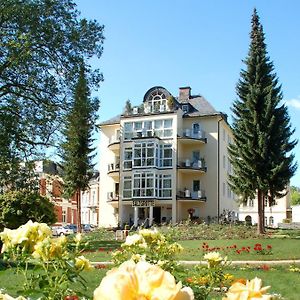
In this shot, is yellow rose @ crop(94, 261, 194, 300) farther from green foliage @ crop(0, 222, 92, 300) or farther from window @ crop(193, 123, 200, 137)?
window @ crop(193, 123, 200, 137)

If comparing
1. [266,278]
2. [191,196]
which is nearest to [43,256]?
[266,278]

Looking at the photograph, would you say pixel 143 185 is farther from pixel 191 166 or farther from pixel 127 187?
pixel 191 166

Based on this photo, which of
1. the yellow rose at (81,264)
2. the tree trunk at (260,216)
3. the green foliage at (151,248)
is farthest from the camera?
the tree trunk at (260,216)

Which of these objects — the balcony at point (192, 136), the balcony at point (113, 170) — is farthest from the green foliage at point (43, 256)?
the balcony at point (113, 170)

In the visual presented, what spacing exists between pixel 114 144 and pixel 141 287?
146 ft

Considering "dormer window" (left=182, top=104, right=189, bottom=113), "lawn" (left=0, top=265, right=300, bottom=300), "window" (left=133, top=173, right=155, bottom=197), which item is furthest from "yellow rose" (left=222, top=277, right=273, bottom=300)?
"dormer window" (left=182, top=104, right=189, bottom=113)

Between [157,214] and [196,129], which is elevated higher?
[196,129]

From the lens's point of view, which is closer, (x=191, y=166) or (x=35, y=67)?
(x=35, y=67)

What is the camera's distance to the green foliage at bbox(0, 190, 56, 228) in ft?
66.2

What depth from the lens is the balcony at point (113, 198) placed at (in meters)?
44.1

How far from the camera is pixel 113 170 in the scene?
4488cm

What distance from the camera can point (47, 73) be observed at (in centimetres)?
2306

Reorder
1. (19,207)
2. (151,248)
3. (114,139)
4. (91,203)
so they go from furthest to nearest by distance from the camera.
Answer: (91,203)
(114,139)
(19,207)
(151,248)

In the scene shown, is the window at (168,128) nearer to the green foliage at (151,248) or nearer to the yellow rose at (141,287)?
the green foliage at (151,248)
